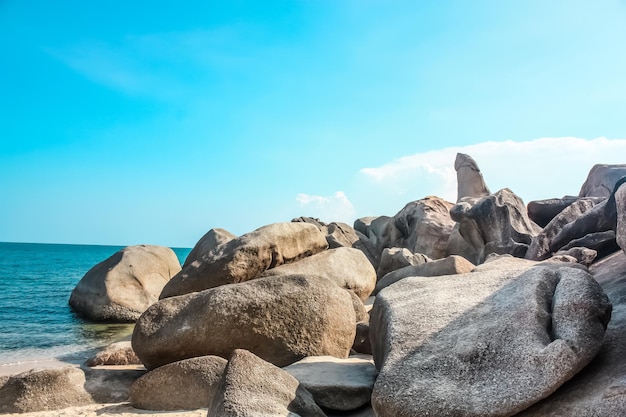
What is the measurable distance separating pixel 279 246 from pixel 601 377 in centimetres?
899

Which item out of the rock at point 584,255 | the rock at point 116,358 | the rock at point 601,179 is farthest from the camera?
the rock at point 601,179

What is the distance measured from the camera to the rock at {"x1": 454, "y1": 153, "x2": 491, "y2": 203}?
102ft

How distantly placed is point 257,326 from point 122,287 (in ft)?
43.6

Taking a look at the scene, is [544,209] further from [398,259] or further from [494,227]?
[398,259]

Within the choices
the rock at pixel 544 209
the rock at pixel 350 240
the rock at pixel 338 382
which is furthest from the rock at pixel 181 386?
the rock at pixel 350 240

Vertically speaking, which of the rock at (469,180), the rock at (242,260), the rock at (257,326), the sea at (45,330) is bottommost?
the sea at (45,330)

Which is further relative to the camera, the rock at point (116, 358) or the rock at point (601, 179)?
the rock at point (601, 179)

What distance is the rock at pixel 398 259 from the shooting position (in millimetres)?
17594

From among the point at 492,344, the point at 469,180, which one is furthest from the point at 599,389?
the point at 469,180

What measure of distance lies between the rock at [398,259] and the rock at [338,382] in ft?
36.5

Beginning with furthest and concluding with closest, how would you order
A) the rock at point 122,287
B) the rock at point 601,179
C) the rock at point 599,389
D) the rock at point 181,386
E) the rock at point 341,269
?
the rock at point 601,179 < the rock at point 122,287 < the rock at point 341,269 < the rock at point 181,386 < the rock at point 599,389

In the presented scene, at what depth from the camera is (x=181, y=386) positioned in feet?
22.8

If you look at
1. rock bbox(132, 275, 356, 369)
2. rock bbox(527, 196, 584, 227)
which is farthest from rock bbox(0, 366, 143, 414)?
rock bbox(527, 196, 584, 227)

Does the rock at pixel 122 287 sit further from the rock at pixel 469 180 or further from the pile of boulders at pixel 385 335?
the rock at pixel 469 180
